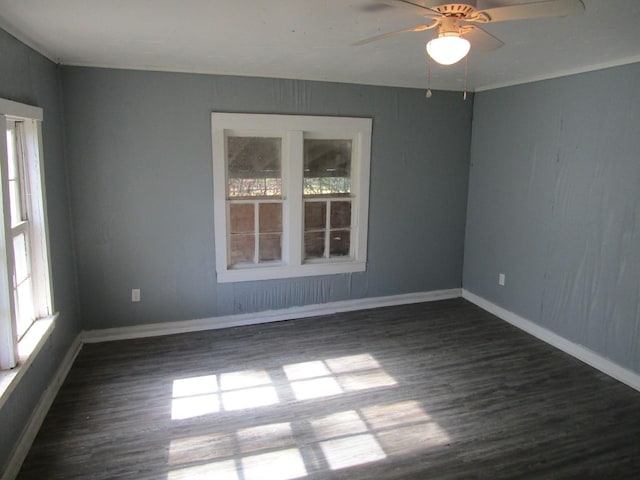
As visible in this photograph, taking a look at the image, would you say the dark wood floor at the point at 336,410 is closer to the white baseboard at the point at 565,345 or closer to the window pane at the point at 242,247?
the white baseboard at the point at 565,345

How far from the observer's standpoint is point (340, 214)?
4.70 meters

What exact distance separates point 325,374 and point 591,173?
2.58m

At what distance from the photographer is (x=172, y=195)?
159 inches

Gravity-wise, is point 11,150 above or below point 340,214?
above

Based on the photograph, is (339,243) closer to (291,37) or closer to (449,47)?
(291,37)

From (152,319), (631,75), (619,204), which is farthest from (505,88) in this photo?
(152,319)

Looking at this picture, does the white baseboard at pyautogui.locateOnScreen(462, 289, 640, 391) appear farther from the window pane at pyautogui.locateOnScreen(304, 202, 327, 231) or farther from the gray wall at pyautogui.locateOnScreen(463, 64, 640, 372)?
the window pane at pyautogui.locateOnScreen(304, 202, 327, 231)

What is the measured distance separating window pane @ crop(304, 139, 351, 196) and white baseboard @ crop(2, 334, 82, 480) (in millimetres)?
2458

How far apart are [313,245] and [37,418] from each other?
2.69 meters

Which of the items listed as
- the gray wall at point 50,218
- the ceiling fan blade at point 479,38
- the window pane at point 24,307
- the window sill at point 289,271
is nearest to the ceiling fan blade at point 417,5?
the ceiling fan blade at point 479,38

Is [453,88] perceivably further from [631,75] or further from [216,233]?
[216,233]

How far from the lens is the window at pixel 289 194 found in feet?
13.8

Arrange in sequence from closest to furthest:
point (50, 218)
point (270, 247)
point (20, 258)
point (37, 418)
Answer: point (37, 418), point (20, 258), point (50, 218), point (270, 247)

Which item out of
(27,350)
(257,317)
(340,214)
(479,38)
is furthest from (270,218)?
A: (479,38)
